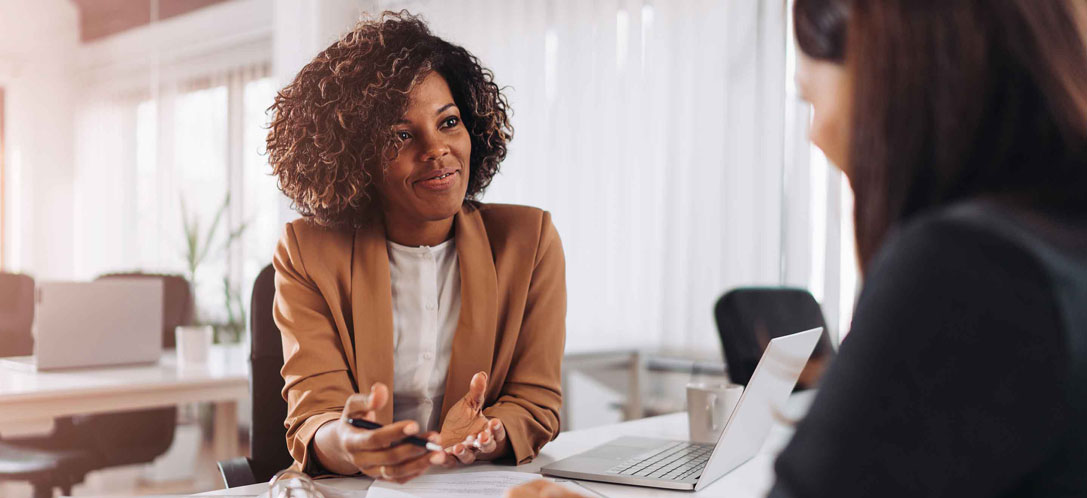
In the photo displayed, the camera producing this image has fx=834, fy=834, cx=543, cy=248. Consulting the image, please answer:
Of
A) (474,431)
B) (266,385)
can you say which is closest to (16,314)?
(266,385)

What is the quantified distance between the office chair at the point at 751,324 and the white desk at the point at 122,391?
48.4 inches

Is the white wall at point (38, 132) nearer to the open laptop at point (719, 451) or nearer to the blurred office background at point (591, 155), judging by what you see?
the blurred office background at point (591, 155)

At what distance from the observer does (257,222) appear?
15.5 ft

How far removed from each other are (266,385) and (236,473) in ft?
0.67

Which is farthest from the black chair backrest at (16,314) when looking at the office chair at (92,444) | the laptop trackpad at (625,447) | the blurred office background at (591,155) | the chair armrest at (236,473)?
the laptop trackpad at (625,447)

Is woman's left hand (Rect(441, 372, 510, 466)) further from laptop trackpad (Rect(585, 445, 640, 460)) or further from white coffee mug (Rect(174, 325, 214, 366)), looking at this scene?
white coffee mug (Rect(174, 325, 214, 366))

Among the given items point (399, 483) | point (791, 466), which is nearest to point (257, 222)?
point (399, 483)

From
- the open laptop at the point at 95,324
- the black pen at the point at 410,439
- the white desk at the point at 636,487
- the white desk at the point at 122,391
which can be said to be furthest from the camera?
the open laptop at the point at 95,324

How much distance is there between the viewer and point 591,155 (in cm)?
357

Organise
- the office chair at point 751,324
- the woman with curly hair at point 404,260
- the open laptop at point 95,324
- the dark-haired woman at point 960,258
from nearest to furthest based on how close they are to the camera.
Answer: the dark-haired woman at point 960,258, the woman with curly hair at point 404,260, the office chair at point 751,324, the open laptop at point 95,324

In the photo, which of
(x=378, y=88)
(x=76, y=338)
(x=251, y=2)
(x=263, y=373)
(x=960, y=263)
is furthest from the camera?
(x=251, y=2)

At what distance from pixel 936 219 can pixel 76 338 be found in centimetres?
253

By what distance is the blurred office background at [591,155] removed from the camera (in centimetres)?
304

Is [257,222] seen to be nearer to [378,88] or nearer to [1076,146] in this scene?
[378,88]
